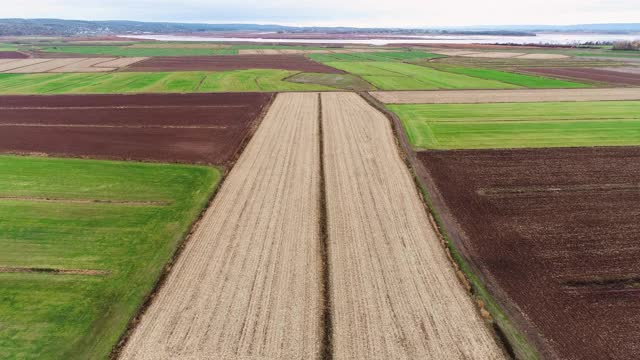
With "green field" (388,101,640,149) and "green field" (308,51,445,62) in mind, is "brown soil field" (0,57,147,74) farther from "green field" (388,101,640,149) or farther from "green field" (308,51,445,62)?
"green field" (388,101,640,149)

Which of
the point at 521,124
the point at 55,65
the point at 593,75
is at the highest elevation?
the point at 55,65

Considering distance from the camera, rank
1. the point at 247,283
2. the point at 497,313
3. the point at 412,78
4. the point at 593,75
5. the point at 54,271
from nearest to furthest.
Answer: the point at 497,313 < the point at 247,283 < the point at 54,271 < the point at 412,78 < the point at 593,75

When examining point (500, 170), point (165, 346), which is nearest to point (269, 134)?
point (500, 170)

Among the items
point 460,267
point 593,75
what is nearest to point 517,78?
point 593,75

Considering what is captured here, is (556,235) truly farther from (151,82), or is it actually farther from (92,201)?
(151,82)

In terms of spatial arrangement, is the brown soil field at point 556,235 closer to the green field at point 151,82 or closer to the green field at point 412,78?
the green field at point 412,78

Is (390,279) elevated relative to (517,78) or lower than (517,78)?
lower

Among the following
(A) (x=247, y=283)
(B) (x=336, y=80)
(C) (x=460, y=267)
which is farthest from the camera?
(B) (x=336, y=80)
